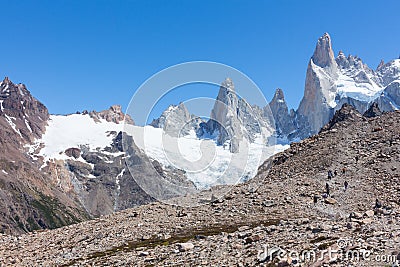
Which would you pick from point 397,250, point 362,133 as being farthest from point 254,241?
point 362,133

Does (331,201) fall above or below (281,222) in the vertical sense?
above

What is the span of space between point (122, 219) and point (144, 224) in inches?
311

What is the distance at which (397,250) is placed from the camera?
82.7 feet

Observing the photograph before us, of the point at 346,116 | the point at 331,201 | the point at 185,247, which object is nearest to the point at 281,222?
the point at 185,247

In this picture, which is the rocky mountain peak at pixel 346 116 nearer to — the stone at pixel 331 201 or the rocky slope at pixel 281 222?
the rocky slope at pixel 281 222

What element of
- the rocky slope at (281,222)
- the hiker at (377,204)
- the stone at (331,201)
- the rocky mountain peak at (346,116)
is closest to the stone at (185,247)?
the rocky slope at (281,222)

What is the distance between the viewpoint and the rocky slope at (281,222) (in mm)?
31328

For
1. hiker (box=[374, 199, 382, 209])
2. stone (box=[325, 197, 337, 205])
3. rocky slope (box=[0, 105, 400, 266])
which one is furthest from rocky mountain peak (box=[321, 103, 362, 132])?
hiker (box=[374, 199, 382, 209])

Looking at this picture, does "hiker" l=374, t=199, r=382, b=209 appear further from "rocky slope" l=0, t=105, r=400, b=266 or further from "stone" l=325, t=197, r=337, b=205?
"stone" l=325, t=197, r=337, b=205

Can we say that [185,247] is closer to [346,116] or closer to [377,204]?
[377,204]

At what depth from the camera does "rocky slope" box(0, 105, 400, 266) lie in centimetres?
3133

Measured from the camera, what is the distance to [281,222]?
1837 inches

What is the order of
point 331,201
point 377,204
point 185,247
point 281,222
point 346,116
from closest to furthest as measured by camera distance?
1. point 185,247
2. point 281,222
3. point 377,204
4. point 331,201
5. point 346,116

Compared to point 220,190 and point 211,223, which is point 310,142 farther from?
point 211,223
